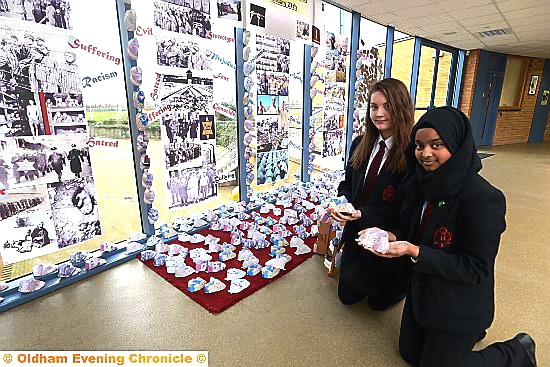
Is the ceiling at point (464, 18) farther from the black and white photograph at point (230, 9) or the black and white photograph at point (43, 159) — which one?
the black and white photograph at point (43, 159)

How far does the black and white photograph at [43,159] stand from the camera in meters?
1.87

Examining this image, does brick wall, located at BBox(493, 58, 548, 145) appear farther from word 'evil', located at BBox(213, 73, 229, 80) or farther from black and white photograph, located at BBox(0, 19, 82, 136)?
black and white photograph, located at BBox(0, 19, 82, 136)

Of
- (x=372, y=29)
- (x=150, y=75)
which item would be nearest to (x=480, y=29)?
(x=372, y=29)

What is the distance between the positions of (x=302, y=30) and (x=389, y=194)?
8.81 ft

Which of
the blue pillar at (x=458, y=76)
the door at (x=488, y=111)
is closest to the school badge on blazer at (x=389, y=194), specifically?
the blue pillar at (x=458, y=76)

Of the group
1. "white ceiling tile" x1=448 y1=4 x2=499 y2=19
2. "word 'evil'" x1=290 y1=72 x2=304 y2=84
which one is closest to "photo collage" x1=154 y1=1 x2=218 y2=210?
"word 'evil'" x1=290 y1=72 x2=304 y2=84

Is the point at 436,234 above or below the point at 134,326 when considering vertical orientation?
above

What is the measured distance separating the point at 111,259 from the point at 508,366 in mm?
2493

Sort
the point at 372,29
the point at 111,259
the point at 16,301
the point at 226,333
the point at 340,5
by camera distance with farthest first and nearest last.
Result: the point at 372,29
the point at 340,5
the point at 111,259
the point at 16,301
the point at 226,333

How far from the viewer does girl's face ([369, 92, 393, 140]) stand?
1.64m

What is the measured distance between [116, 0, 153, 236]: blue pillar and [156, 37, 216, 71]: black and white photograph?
24 centimetres

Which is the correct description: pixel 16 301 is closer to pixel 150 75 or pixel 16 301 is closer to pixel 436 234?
pixel 150 75

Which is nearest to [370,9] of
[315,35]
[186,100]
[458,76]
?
[315,35]

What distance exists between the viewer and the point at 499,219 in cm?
114
